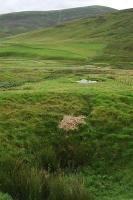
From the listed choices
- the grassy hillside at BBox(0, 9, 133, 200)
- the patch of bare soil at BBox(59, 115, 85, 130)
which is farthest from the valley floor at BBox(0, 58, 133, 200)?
the patch of bare soil at BBox(59, 115, 85, 130)

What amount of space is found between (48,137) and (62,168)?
344 cm

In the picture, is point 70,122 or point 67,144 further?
point 70,122

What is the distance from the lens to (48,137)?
31641 millimetres

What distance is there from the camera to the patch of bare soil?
32534mm

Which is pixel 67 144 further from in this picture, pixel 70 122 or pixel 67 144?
pixel 70 122

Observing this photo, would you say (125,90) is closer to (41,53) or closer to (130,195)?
(130,195)

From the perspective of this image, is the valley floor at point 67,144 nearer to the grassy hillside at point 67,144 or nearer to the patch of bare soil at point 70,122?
the grassy hillside at point 67,144

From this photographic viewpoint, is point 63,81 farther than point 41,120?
Yes

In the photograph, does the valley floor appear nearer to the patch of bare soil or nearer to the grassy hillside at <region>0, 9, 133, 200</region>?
the grassy hillside at <region>0, 9, 133, 200</region>

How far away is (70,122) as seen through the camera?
33.1 meters

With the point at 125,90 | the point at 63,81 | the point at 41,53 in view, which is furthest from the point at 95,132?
the point at 41,53

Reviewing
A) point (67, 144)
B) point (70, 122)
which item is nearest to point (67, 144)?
point (67, 144)

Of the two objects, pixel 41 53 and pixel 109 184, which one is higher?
pixel 109 184

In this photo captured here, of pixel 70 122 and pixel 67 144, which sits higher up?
pixel 70 122
